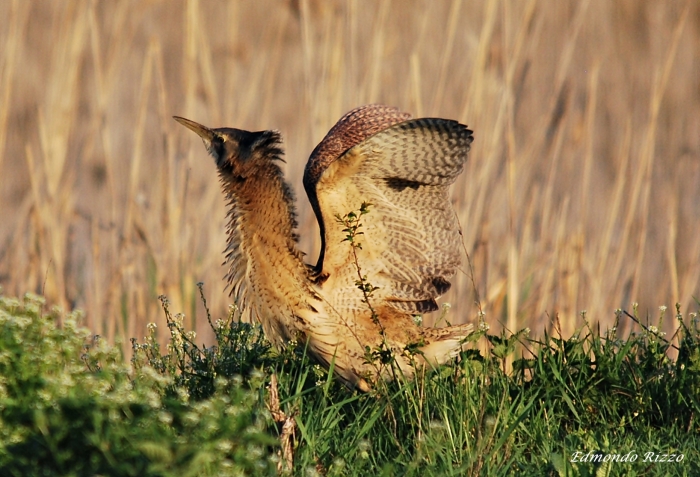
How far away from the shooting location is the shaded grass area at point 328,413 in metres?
2.39

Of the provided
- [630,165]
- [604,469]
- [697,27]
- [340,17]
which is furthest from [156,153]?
[604,469]

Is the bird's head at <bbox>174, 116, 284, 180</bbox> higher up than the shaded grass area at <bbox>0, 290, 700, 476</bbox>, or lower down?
higher up

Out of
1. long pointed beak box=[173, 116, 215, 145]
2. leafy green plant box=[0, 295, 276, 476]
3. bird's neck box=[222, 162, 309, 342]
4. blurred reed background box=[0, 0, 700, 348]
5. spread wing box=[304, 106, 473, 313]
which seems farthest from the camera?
blurred reed background box=[0, 0, 700, 348]

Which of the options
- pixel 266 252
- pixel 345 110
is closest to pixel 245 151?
pixel 266 252

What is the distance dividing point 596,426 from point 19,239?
379 cm

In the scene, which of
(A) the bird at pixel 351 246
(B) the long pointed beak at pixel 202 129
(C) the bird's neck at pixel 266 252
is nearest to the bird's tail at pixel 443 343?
(A) the bird at pixel 351 246

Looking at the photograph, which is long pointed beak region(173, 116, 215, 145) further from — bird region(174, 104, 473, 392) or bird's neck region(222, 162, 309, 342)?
bird's neck region(222, 162, 309, 342)

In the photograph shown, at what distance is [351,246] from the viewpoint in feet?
13.4

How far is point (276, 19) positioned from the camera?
6.32 metres

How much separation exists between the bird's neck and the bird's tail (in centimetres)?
60

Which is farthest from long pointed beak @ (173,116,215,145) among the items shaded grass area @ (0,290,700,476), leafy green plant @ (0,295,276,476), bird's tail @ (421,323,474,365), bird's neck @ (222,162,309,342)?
leafy green plant @ (0,295,276,476)

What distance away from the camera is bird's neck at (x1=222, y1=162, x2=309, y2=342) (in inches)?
163

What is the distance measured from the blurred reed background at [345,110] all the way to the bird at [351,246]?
1124 millimetres

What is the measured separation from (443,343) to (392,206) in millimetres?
658
